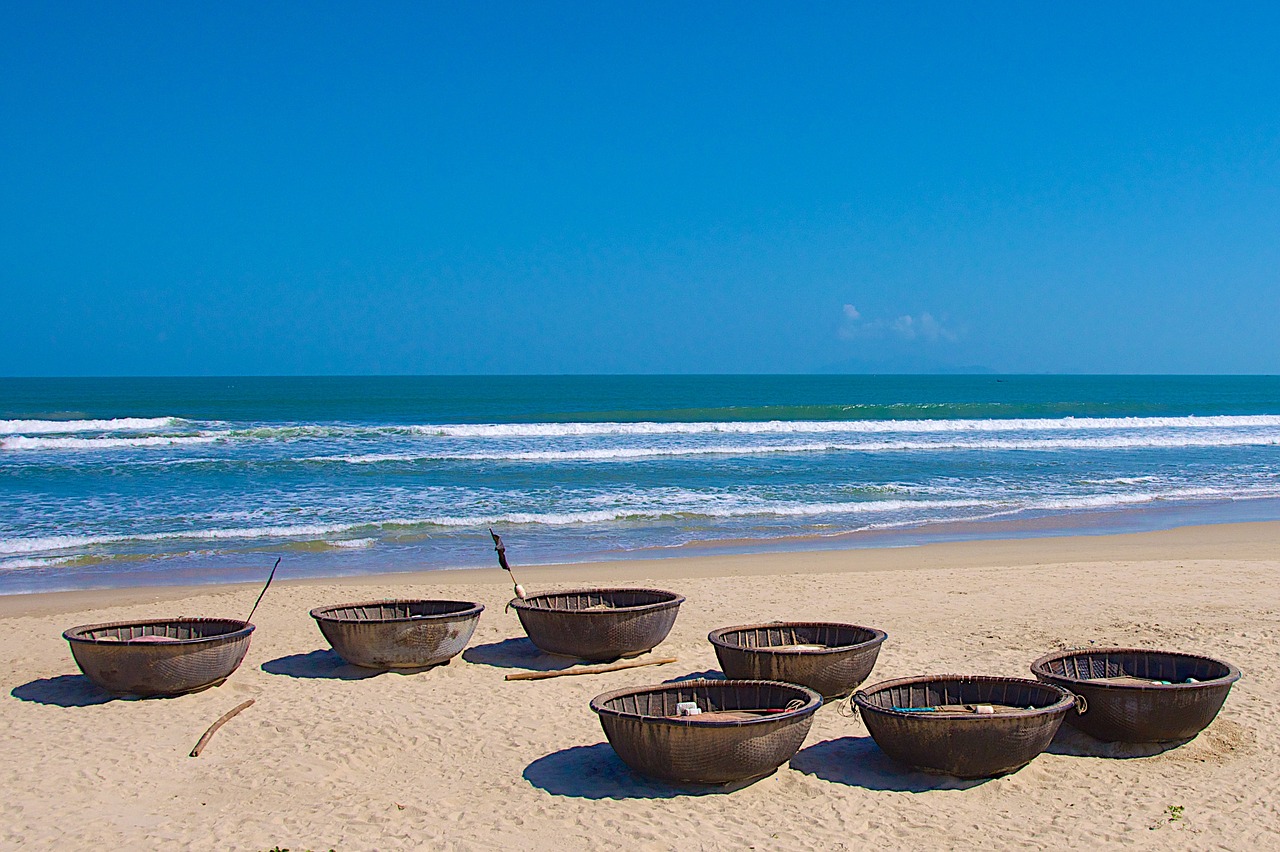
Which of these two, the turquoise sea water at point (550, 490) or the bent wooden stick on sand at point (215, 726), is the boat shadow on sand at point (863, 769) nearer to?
the bent wooden stick on sand at point (215, 726)

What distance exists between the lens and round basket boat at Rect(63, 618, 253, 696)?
654 cm

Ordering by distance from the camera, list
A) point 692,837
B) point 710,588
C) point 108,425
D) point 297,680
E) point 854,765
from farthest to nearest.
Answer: point 108,425 < point 710,588 < point 297,680 < point 854,765 < point 692,837

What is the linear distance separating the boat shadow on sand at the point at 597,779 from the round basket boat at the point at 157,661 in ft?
8.33

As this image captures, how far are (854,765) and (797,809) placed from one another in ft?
2.15

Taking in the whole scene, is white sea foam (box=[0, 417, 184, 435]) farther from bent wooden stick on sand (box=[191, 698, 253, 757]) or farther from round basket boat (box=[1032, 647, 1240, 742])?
→ round basket boat (box=[1032, 647, 1240, 742])

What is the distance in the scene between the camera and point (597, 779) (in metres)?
5.31

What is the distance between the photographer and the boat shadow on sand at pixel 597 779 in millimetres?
5090

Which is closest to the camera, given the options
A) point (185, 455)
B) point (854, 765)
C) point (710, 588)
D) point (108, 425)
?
point (854, 765)

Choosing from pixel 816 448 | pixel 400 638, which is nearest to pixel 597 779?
pixel 400 638

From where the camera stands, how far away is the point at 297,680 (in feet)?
23.8

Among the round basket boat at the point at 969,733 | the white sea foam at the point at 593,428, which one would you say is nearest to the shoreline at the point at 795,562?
the round basket boat at the point at 969,733

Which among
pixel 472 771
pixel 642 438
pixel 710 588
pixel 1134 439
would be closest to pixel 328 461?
pixel 642 438

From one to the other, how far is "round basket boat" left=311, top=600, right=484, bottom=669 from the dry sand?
0.15m

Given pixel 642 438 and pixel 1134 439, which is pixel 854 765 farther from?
pixel 1134 439
